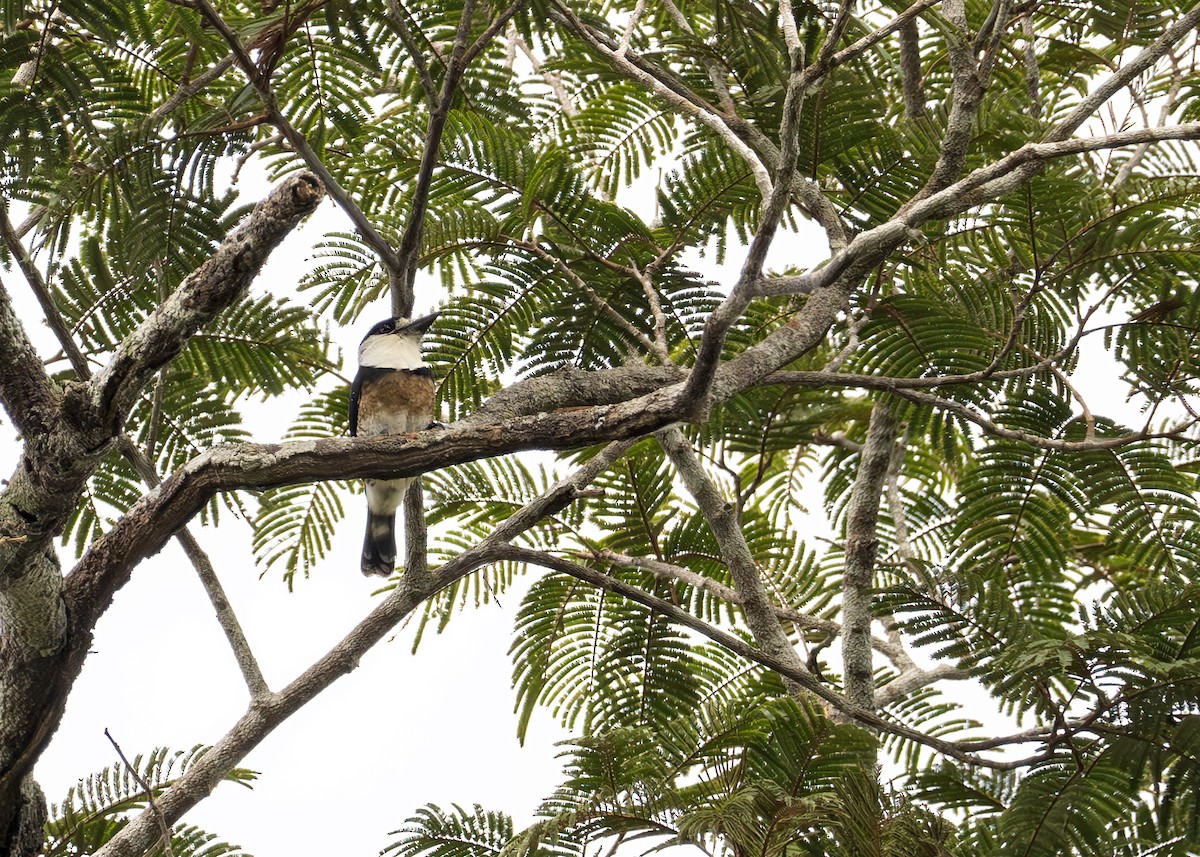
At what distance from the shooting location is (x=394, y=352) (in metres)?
4.85

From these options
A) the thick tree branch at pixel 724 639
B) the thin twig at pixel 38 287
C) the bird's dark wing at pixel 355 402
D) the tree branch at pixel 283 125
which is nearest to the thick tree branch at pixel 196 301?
the tree branch at pixel 283 125

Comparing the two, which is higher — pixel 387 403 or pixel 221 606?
pixel 387 403

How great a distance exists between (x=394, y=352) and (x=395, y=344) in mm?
59

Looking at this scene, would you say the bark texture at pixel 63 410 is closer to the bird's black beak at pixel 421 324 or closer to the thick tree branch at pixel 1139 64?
the bird's black beak at pixel 421 324

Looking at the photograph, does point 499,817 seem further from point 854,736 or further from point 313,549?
point 313,549

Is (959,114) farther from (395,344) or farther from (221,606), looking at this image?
(221,606)

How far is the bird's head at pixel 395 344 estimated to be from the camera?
14.9 feet

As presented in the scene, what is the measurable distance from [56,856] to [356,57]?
2609 millimetres

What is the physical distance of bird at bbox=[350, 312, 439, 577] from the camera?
4777 millimetres

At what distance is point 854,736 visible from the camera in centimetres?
333

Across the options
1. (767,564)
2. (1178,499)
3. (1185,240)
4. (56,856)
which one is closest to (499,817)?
(56,856)

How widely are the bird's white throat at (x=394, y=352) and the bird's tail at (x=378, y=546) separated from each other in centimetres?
63

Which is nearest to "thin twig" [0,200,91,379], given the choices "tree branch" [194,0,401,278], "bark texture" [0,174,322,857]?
"bark texture" [0,174,322,857]

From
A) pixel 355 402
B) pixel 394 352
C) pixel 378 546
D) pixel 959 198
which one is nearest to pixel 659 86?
pixel 959 198
